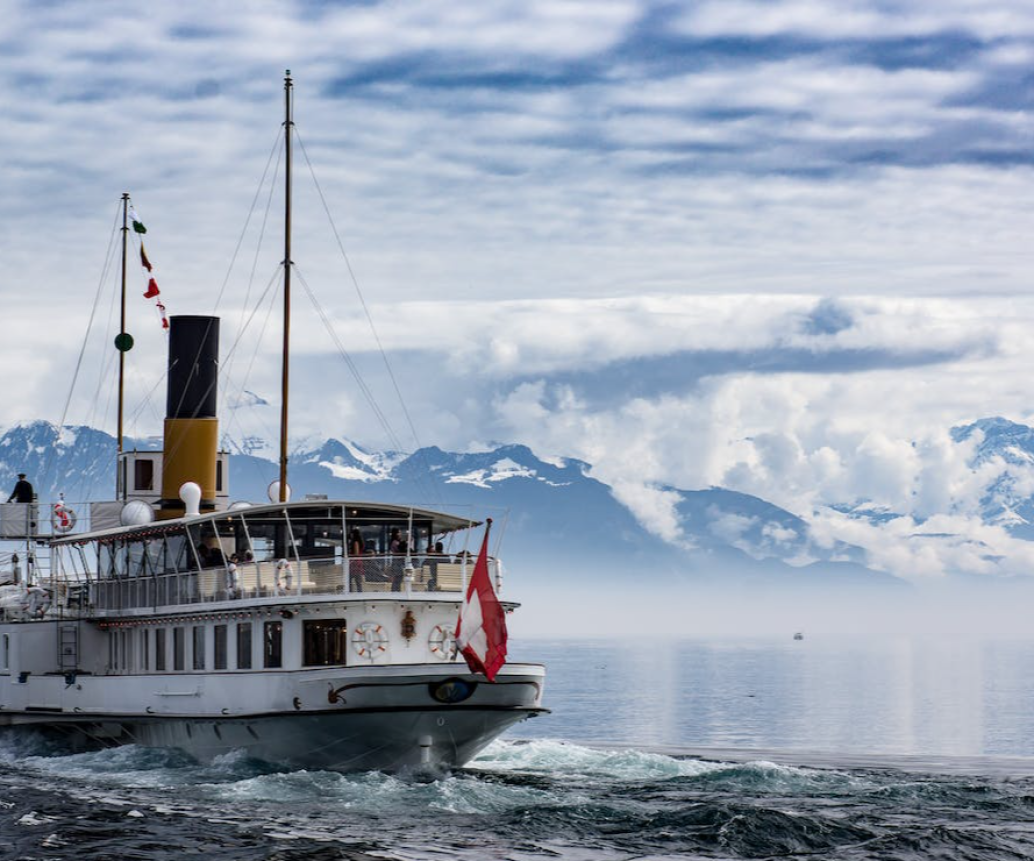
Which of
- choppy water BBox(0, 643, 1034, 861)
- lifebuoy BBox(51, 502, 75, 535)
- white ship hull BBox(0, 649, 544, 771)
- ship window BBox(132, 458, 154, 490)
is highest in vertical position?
ship window BBox(132, 458, 154, 490)

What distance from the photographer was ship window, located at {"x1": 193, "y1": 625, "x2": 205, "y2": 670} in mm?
44125

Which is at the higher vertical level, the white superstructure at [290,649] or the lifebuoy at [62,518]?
the lifebuoy at [62,518]

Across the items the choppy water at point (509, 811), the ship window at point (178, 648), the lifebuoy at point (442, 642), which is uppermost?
the lifebuoy at point (442, 642)

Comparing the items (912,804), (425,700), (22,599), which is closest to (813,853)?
(912,804)

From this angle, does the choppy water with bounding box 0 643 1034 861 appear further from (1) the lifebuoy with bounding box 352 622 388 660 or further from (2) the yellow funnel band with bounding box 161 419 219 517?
(2) the yellow funnel band with bounding box 161 419 219 517

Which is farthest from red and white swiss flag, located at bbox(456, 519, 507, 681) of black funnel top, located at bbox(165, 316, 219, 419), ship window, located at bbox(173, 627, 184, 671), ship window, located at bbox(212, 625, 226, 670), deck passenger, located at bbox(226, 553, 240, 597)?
black funnel top, located at bbox(165, 316, 219, 419)

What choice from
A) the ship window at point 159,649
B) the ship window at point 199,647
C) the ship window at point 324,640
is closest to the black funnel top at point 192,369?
the ship window at point 159,649

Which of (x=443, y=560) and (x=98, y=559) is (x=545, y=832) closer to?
(x=443, y=560)

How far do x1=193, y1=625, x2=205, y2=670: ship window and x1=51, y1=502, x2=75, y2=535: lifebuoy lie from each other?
9.75 metres

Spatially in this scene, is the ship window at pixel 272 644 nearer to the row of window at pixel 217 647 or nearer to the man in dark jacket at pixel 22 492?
the row of window at pixel 217 647

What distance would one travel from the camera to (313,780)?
39.4 metres

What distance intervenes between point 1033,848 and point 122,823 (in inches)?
721

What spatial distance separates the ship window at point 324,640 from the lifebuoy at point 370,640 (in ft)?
1.00

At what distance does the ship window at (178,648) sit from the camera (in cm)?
4519
